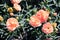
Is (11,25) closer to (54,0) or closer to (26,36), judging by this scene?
(26,36)

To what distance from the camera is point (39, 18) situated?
1.86 metres

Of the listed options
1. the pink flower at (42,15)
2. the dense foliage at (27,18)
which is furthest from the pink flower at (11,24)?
the pink flower at (42,15)

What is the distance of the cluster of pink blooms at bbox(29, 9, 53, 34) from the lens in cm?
181

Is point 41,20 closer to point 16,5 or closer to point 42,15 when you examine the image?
point 42,15

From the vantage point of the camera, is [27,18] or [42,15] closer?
[42,15]

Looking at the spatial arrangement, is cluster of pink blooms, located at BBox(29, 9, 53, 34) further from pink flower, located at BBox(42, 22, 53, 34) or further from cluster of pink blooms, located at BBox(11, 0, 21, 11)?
cluster of pink blooms, located at BBox(11, 0, 21, 11)

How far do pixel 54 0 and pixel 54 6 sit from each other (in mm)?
61

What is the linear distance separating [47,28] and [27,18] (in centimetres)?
23

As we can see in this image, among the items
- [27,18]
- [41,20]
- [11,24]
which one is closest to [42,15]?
[41,20]

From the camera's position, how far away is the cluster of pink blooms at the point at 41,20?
1.81 meters

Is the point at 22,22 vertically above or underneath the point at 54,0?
underneath

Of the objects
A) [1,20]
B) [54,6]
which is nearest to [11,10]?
[1,20]

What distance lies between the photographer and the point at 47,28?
181 centimetres

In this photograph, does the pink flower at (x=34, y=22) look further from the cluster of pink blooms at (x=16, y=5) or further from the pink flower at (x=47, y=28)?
the cluster of pink blooms at (x=16, y=5)
